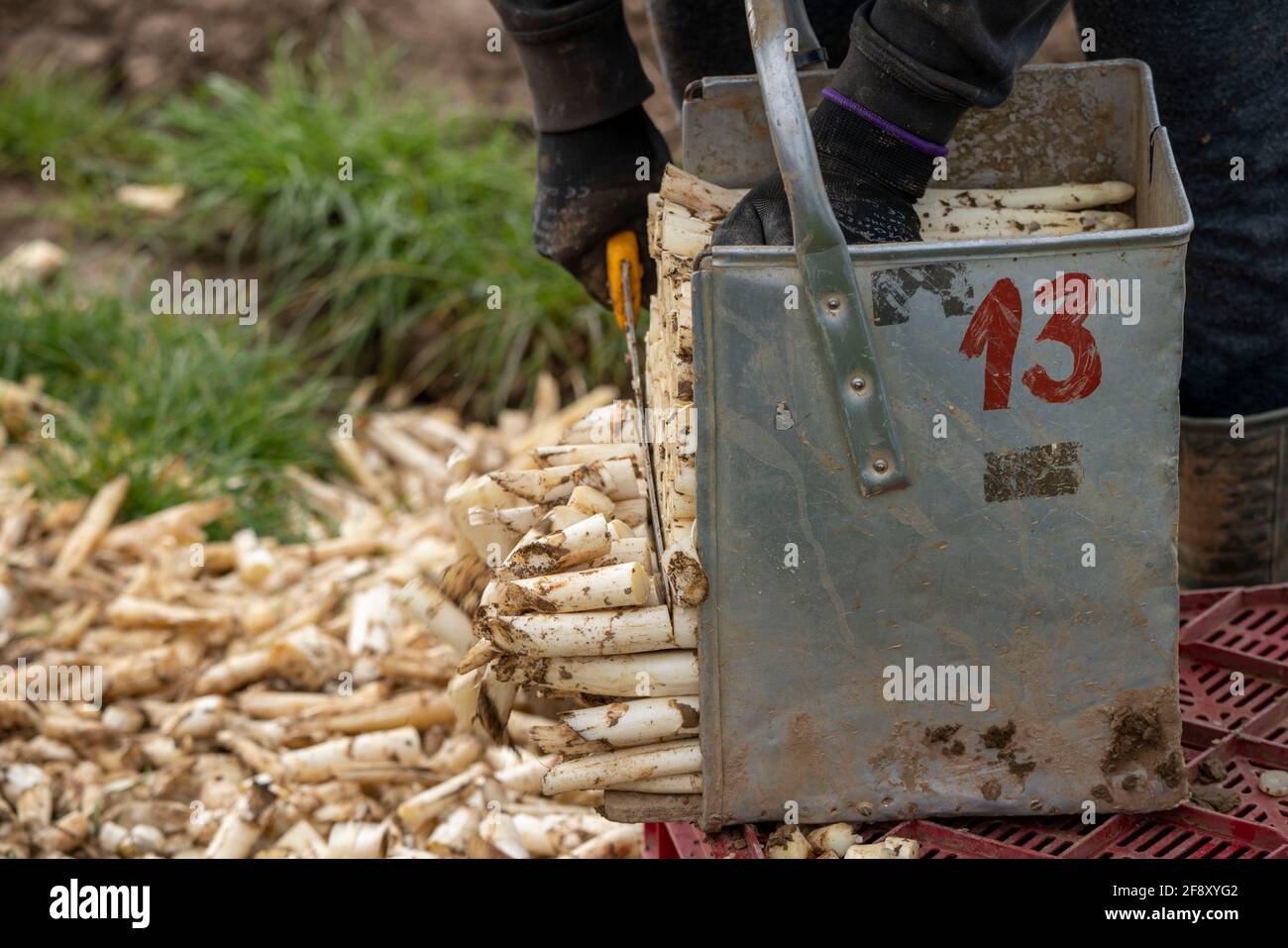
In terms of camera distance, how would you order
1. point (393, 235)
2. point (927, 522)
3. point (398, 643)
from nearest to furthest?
point (927, 522) → point (398, 643) → point (393, 235)

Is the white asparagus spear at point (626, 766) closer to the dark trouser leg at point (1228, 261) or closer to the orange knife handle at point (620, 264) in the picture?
the orange knife handle at point (620, 264)

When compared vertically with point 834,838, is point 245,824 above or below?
below

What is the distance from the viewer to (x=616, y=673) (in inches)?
72.5

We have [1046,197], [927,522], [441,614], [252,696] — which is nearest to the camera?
[927,522]

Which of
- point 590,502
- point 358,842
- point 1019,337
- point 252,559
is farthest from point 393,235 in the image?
point 1019,337

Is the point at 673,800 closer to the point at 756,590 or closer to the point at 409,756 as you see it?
the point at 756,590

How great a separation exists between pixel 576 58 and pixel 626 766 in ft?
3.68

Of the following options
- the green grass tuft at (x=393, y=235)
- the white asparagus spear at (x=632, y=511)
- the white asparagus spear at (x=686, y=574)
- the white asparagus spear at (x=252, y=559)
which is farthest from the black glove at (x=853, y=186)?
the green grass tuft at (x=393, y=235)

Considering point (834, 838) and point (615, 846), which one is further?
point (615, 846)

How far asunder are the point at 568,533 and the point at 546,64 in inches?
33.2

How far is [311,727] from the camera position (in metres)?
2.72

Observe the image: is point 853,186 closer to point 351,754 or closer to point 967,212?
point 967,212

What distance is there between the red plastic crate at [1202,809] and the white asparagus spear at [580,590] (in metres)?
0.33

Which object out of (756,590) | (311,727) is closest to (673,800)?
(756,590)
